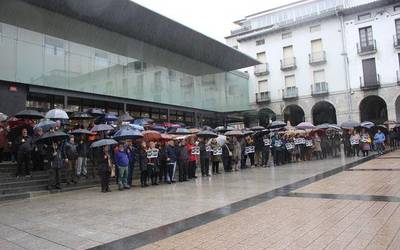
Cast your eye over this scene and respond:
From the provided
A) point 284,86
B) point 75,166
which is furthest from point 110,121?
point 284,86

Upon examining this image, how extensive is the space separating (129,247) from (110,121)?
41.4 ft

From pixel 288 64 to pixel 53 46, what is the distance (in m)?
28.6

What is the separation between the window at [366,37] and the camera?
37906 mm

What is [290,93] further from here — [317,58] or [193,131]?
[193,131]

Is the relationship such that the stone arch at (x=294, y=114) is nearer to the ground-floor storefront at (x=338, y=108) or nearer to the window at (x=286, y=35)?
the ground-floor storefront at (x=338, y=108)

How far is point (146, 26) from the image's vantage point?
993 inches

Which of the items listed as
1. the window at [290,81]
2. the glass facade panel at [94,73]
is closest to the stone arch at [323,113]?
the window at [290,81]

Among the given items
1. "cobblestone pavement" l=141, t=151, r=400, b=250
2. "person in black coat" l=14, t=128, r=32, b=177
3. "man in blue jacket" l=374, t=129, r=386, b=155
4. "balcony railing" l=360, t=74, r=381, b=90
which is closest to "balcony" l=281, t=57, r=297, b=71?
"balcony railing" l=360, t=74, r=381, b=90

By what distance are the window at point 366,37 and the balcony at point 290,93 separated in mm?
8261

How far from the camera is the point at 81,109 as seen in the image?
901 inches

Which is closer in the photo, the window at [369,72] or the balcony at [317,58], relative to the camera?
the window at [369,72]

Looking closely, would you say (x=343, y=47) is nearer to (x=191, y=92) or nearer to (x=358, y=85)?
(x=358, y=85)

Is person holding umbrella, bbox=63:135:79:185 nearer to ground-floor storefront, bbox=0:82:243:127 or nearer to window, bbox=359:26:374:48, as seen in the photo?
ground-floor storefront, bbox=0:82:243:127

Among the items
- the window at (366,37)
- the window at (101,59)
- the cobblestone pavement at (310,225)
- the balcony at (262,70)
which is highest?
the window at (366,37)
